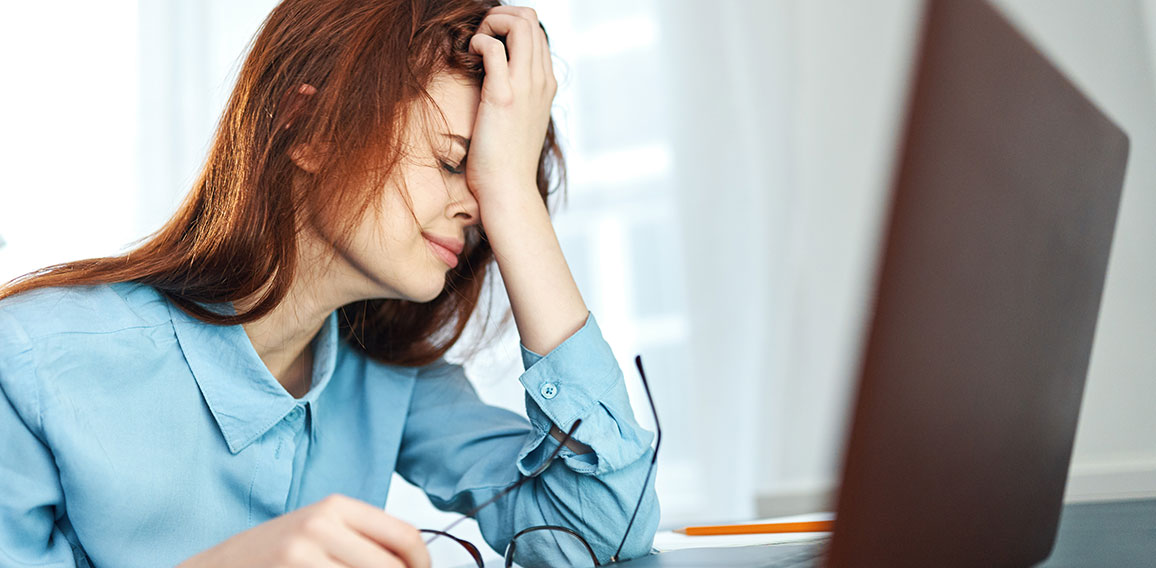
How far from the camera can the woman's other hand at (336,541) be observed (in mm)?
455

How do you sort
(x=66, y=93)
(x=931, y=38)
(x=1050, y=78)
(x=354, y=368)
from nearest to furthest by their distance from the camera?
(x=931, y=38) → (x=1050, y=78) → (x=354, y=368) → (x=66, y=93)

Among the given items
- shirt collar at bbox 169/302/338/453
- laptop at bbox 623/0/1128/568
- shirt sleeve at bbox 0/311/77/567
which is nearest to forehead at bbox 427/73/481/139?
shirt collar at bbox 169/302/338/453

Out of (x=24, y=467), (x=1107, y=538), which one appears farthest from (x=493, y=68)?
(x=1107, y=538)

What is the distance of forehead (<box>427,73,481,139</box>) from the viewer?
91cm

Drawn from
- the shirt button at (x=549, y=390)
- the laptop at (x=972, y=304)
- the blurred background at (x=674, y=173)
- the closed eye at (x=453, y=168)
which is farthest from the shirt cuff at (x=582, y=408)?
the blurred background at (x=674, y=173)

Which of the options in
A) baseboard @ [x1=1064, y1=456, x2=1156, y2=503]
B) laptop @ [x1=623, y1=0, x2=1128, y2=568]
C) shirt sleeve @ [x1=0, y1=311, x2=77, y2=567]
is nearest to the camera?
laptop @ [x1=623, y1=0, x2=1128, y2=568]

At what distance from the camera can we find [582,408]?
83cm

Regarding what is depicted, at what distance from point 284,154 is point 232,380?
234 millimetres

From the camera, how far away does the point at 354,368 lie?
1.07 m

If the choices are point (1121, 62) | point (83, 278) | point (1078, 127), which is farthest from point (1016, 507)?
point (1121, 62)

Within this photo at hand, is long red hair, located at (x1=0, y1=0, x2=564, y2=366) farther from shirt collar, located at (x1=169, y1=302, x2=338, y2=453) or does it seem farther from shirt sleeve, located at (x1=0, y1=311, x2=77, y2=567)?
shirt sleeve, located at (x1=0, y1=311, x2=77, y2=567)

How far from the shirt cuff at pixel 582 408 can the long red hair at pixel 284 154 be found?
10.0 inches

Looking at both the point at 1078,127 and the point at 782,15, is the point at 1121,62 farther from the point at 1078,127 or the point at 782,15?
the point at 1078,127

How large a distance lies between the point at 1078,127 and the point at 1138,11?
1.06 meters
